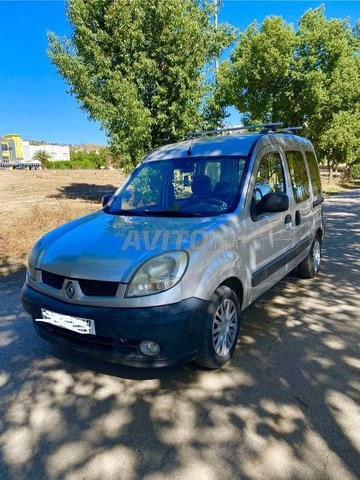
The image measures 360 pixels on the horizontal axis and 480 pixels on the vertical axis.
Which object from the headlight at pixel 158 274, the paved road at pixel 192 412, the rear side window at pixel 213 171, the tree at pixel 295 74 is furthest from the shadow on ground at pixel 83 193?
the headlight at pixel 158 274

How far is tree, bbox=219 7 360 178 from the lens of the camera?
16.8 meters

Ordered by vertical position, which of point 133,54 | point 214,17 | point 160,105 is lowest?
point 160,105

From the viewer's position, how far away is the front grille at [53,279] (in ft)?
8.85

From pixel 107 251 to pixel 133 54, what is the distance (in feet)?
36.4

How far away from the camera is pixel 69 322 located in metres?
2.58

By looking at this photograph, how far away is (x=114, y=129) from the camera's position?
11.9 meters

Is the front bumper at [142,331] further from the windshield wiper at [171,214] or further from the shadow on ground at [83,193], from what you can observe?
the shadow on ground at [83,193]

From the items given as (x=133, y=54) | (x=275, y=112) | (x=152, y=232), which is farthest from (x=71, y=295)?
Result: (x=275, y=112)

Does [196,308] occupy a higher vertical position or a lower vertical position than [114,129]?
lower

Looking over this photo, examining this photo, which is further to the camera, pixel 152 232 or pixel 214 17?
pixel 214 17

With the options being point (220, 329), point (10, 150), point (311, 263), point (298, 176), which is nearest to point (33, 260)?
point (220, 329)

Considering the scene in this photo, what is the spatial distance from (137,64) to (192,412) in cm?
1135

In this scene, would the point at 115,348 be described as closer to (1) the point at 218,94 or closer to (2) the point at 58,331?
(2) the point at 58,331

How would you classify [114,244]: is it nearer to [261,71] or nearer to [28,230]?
[28,230]
